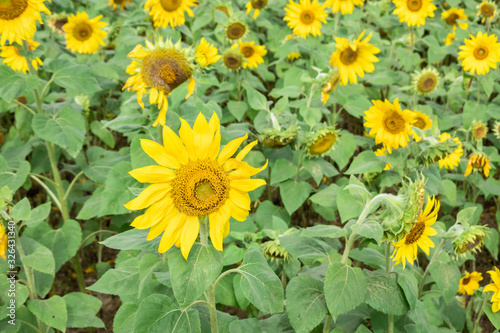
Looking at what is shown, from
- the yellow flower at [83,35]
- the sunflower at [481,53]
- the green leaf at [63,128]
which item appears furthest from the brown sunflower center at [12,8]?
the sunflower at [481,53]

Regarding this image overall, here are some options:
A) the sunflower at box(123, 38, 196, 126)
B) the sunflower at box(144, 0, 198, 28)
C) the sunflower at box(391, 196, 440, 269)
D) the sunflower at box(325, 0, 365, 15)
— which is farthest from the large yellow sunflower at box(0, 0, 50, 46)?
the sunflower at box(325, 0, 365, 15)

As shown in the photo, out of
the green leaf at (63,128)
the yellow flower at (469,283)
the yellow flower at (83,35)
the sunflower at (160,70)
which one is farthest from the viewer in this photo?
the yellow flower at (83,35)

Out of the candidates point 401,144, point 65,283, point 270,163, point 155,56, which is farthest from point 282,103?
point 65,283

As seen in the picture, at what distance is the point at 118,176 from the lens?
1.98m

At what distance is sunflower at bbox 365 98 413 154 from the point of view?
6.39 ft

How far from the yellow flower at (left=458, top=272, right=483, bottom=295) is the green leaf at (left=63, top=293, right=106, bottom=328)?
69.7 inches

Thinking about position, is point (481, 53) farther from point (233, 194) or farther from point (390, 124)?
point (233, 194)

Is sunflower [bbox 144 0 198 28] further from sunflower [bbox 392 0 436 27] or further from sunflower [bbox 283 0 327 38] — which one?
sunflower [bbox 392 0 436 27]

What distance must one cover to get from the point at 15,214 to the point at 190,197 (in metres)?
0.97

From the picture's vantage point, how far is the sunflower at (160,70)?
1579 mm

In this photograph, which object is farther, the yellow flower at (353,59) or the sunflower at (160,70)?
the yellow flower at (353,59)

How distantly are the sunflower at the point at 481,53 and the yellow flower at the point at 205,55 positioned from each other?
1990mm

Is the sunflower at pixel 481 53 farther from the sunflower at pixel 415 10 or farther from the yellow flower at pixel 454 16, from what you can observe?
the yellow flower at pixel 454 16

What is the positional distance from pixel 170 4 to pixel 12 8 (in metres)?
0.87
